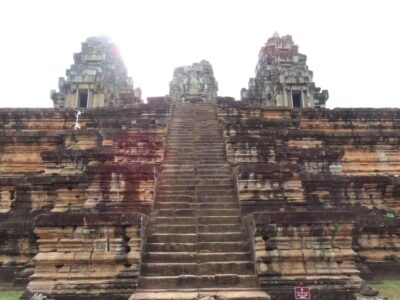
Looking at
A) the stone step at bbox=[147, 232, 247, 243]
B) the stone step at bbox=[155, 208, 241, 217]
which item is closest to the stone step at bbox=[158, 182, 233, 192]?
the stone step at bbox=[155, 208, 241, 217]

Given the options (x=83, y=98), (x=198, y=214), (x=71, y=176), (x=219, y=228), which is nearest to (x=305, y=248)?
(x=219, y=228)

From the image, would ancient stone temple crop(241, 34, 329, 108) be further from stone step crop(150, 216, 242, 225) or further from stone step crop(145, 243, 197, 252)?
stone step crop(145, 243, 197, 252)

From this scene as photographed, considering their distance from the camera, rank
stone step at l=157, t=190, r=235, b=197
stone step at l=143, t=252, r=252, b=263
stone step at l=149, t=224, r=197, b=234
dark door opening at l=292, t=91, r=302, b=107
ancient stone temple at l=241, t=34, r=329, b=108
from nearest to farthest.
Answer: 1. stone step at l=143, t=252, r=252, b=263
2. stone step at l=149, t=224, r=197, b=234
3. stone step at l=157, t=190, r=235, b=197
4. ancient stone temple at l=241, t=34, r=329, b=108
5. dark door opening at l=292, t=91, r=302, b=107

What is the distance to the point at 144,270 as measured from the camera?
237 inches

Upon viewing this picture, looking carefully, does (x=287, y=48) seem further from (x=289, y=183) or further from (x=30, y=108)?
(x=289, y=183)

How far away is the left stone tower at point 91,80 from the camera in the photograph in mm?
29266

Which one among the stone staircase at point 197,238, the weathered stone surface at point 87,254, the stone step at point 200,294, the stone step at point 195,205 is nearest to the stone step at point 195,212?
the stone staircase at point 197,238

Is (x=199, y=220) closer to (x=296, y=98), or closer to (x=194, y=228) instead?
(x=194, y=228)

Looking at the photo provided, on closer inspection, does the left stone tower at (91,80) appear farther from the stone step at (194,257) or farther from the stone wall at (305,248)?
the stone wall at (305,248)

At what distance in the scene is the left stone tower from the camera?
2927cm

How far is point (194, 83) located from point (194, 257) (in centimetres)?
3564

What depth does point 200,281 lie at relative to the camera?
5.73 metres

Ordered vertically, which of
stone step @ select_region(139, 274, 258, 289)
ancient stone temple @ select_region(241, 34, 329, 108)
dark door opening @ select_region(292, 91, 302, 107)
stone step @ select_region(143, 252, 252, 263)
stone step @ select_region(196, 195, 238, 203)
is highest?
ancient stone temple @ select_region(241, 34, 329, 108)

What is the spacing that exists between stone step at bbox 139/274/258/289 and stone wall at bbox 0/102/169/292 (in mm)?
1017
